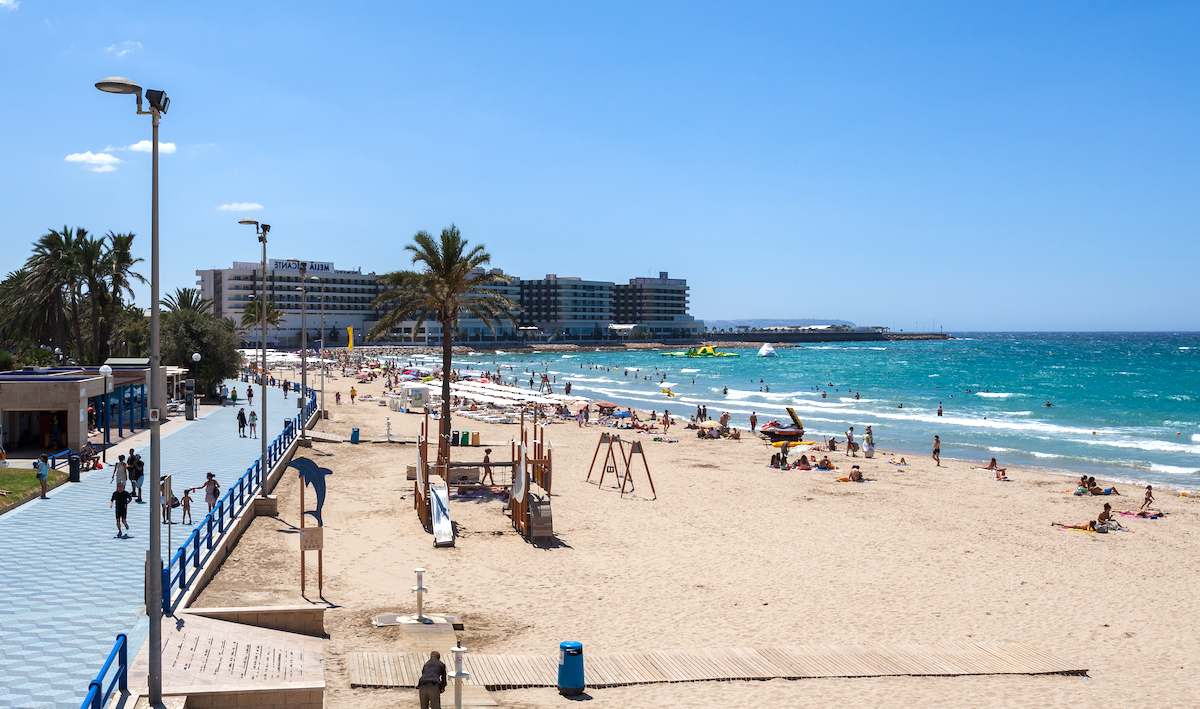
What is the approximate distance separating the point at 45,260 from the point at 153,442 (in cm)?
4172

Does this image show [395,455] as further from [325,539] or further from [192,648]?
[192,648]

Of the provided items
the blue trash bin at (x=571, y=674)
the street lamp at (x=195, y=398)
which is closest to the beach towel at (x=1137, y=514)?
the blue trash bin at (x=571, y=674)

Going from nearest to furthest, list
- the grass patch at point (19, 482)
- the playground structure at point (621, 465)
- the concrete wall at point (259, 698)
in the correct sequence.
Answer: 1. the concrete wall at point (259, 698)
2. the grass patch at point (19, 482)
3. the playground structure at point (621, 465)

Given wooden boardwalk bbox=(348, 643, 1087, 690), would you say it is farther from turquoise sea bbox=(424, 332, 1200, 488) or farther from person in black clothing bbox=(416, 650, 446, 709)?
turquoise sea bbox=(424, 332, 1200, 488)

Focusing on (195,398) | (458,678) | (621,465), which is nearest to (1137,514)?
(621,465)

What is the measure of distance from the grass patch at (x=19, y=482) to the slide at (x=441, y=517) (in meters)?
8.75

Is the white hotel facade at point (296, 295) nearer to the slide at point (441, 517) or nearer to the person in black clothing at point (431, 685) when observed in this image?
the slide at point (441, 517)

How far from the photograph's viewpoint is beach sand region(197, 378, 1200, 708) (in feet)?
35.9

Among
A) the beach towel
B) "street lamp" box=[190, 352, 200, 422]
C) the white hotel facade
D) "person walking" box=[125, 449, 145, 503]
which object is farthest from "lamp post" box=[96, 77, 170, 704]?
the white hotel facade

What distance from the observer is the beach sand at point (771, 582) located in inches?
430

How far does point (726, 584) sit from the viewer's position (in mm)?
15367

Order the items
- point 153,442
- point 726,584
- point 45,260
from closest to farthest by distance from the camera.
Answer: point 153,442 → point 726,584 → point 45,260

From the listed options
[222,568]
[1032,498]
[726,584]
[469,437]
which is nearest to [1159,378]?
[1032,498]

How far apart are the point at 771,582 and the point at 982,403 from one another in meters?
52.0
